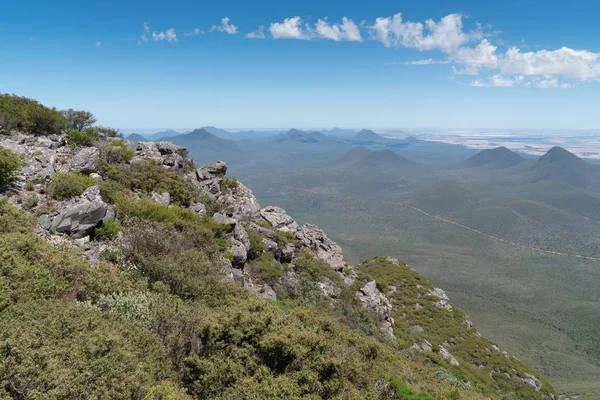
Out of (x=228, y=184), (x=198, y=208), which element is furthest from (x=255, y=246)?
(x=228, y=184)

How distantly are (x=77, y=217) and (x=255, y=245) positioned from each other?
41.5ft

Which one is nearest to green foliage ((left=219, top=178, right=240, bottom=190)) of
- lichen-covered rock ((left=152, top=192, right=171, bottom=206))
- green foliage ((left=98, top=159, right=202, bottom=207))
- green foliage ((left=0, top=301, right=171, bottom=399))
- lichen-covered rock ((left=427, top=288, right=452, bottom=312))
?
green foliage ((left=98, top=159, right=202, bottom=207))

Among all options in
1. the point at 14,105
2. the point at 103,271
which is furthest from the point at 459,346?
the point at 14,105

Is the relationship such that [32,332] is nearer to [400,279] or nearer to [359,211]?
[400,279]

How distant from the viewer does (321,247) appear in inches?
1400

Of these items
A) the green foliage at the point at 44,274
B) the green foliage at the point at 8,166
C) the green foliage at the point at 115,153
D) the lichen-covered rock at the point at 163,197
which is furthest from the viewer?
the green foliage at the point at 115,153

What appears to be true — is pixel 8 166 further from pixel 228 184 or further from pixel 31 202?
pixel 228 184

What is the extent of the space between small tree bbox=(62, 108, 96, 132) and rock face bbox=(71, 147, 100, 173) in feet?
35.0

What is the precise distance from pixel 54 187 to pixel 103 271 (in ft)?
32.5

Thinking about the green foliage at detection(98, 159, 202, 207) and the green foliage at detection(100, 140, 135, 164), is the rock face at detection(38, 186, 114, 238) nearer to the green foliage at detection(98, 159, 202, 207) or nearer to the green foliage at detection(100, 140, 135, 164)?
the green foliage at detection(98, 159, 202, 207)

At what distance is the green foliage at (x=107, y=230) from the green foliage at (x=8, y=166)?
6209mm

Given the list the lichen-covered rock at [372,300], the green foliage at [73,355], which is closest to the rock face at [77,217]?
the green foliage at [73,355]

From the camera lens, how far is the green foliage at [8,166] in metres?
17.3

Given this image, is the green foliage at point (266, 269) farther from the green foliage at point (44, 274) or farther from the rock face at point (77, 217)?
the green foliage at point (44, 274)
